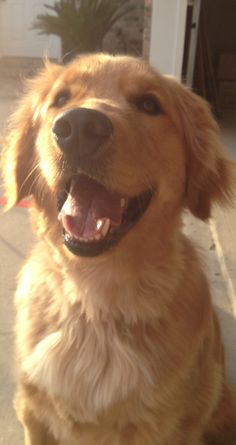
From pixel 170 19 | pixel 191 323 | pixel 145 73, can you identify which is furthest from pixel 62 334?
pixel 170 19

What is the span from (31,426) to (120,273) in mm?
734

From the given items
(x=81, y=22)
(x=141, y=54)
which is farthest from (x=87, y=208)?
(x=141, y=54)

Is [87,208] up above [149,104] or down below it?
below

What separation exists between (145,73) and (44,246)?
32.2 inches

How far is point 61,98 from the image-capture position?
1988mm

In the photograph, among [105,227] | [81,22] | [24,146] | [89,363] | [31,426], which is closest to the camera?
[105,227]

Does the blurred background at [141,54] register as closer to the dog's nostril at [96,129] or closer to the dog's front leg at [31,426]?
the dog's front leg at [31,426]

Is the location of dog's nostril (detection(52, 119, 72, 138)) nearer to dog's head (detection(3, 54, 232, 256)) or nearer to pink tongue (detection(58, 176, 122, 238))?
dog's head (detection(3, 54, 232, 256))

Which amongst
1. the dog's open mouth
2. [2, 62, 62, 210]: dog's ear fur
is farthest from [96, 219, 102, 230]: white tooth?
[2, 62, 62, 210]: dog's ear fur

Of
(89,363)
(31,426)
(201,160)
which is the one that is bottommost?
(31,426)

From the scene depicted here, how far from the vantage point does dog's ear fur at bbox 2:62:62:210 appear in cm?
212

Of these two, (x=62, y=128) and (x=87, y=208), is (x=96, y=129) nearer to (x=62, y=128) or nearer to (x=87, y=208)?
(x=62, y=128)

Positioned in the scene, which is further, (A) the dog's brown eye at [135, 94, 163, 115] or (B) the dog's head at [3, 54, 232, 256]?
(A) the dog's brown eye at [135, 94, 163, 115]

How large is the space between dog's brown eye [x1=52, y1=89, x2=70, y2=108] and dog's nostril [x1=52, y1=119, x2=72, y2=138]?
0.44 metres
